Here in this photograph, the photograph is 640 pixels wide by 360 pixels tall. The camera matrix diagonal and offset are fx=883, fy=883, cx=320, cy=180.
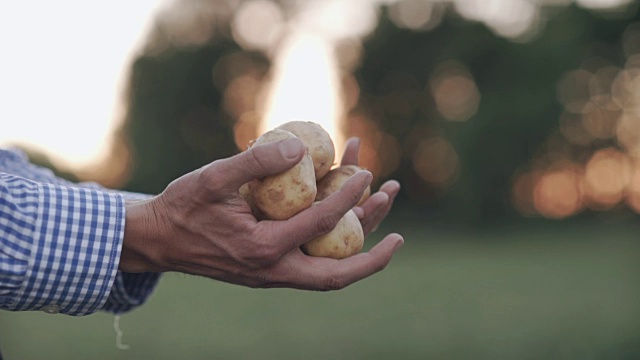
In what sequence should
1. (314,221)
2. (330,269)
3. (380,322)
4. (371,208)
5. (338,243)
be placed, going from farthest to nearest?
(380,322)
(371,208)
(338,243)
(330,269)
(314,221)

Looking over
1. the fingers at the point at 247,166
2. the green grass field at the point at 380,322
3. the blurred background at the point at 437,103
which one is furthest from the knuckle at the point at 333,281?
the blurred background at the point at 437,103

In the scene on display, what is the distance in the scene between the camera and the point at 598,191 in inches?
1454

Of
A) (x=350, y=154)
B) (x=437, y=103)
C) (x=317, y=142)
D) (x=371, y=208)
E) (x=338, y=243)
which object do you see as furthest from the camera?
(x=437, y=103)

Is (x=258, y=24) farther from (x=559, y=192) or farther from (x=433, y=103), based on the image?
(x=559, y=192)

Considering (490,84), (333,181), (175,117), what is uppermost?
(490,84)

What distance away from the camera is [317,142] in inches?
112

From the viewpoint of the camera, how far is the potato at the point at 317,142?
9.36ft

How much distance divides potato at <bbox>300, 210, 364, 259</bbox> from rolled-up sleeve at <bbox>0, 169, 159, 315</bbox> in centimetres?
63

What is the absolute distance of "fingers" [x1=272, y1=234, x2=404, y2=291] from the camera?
2.50 meters

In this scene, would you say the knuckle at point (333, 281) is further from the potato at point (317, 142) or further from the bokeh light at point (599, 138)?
the bokeh light at point (599, 138)

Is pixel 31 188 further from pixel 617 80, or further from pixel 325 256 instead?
pixel 617 80

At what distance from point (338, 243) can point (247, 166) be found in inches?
20.9

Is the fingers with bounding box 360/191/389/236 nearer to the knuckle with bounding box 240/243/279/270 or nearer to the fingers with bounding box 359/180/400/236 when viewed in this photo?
the fingers with bounding box 359/180/400/236

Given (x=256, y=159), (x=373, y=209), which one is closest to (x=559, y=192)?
(x=373, y=209)
